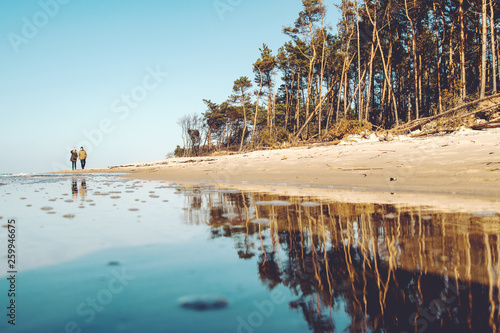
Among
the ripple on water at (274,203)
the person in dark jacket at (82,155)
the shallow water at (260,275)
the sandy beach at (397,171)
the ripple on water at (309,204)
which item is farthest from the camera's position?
the person in dark jacket at (82,155)

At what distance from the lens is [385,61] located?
2414cm

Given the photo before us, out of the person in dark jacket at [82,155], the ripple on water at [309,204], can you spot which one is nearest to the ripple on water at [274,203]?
the ripple on water at [309,204]

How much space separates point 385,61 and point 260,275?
27200mm

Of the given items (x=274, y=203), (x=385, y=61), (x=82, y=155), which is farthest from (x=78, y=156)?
(x=385, y=61)

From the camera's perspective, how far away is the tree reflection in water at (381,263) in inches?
39.5

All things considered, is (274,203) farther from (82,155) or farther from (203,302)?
(82,155)

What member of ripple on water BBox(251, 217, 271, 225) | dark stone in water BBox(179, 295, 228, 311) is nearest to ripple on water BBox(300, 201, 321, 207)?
ripple on water BBox(251, 217, 271, 225)

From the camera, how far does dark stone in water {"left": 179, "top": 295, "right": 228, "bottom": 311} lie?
1.08m

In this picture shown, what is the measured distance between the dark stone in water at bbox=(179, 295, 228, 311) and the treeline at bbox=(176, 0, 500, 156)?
1176 centimetres

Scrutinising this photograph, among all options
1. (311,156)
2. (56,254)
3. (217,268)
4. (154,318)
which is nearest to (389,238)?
(217,268)

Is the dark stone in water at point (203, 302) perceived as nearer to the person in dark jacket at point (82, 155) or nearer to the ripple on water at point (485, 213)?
the ripple on water at point (485, 213)

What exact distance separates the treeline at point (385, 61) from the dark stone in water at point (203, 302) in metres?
11.8

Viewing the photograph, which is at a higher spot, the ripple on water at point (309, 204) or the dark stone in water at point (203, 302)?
the dark stone in water at point (203, 302)

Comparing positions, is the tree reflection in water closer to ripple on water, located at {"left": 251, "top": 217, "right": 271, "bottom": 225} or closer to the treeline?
ripple on water, located at {"left": 251, "top": 217, "right": 271, "bottom": 225}
